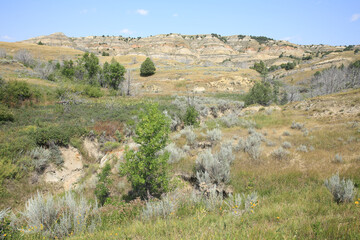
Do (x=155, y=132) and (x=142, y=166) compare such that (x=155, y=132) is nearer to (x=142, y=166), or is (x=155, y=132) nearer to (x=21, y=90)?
(x=142, y=166)

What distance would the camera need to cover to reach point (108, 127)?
1399cm

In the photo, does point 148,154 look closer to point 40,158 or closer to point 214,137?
point 214,137

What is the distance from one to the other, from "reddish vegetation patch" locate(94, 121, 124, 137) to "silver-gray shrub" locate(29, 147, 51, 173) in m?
3.90

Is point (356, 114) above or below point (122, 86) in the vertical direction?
below

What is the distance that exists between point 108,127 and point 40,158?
546 centimetres

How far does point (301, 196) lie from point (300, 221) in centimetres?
189

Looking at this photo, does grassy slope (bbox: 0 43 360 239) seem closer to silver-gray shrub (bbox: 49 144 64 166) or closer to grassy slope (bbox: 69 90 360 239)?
grassy slope (bbox: 69 90 360 239)

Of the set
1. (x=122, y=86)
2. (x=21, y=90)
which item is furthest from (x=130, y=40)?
(x=21, y=90)

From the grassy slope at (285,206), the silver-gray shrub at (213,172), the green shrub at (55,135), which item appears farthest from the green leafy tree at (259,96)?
the green shrub at (55,135)

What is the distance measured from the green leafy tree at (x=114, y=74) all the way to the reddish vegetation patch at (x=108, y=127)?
1848 cm

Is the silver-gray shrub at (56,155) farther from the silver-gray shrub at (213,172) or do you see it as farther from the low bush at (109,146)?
the silver-gray shrub at (213,172)

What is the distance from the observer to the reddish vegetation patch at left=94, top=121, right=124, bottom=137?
1338cm

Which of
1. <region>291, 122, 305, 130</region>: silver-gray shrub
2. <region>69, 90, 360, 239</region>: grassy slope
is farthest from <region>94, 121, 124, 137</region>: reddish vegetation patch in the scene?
<region>291, 122, 305, 130</region>: silver-gray shrub

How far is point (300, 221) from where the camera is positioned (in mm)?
2934
